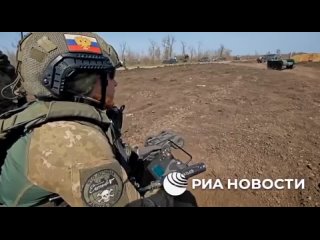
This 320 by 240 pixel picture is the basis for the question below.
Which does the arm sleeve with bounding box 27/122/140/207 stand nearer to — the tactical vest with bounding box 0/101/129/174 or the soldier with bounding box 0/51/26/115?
the tactical vest with bounding box 0/101/129/174

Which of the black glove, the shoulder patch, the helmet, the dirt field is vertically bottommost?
the dirt field

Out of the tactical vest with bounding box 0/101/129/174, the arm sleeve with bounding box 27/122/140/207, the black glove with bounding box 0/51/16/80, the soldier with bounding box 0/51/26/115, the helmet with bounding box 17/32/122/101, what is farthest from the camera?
the black glove with bounding box 0/51/16/80

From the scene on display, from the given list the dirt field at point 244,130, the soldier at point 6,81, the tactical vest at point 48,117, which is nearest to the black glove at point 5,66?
the soldier at point 6,81

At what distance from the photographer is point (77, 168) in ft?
3.41

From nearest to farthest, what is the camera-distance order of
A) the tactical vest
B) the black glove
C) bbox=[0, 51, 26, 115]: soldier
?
1. the tactical vest
2. bbox=[0, 51, 26, 115]: soldier
3. the black glove

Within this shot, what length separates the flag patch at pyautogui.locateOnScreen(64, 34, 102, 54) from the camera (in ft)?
4.41

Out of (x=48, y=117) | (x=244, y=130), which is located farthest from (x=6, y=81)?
(x=244, y=130)

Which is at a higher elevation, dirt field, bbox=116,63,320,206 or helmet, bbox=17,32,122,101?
helmet, bbox=17,32,122,101

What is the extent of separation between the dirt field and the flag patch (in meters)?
2.04

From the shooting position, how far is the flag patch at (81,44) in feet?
4.41

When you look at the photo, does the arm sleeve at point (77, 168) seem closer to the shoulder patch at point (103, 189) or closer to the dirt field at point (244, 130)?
the shoulder patch at point (103, 189)

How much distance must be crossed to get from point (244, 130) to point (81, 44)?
4047 mm

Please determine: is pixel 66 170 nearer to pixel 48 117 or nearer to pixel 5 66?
pixel 48 117

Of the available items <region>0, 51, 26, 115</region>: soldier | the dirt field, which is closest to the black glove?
<region>0, 51, 26, 115</region>: soldier
